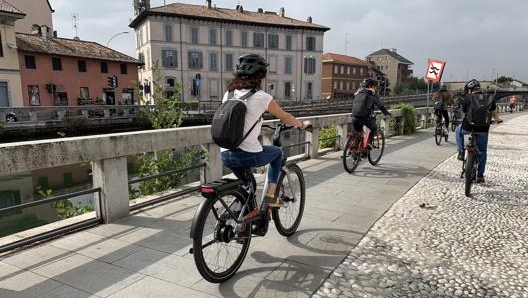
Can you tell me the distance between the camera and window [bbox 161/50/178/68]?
5247cm

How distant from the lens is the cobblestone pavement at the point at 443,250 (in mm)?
3100

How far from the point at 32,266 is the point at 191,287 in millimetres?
1464

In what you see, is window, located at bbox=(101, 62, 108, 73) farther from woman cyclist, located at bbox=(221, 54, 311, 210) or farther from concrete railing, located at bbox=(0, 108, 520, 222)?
woman cyclist, located at bbox=(221, 54, 311, 210)

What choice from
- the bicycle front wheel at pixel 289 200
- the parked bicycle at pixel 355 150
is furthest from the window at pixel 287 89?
the bicycle front wheel at pixel 289 200

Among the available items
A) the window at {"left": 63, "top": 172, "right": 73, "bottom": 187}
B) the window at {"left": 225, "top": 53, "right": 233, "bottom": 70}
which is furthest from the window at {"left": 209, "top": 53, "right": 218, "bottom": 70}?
the window at {"left": 63, "top": 172, "right": 73, "bottom": 187}

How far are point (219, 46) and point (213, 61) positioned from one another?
2527 mm

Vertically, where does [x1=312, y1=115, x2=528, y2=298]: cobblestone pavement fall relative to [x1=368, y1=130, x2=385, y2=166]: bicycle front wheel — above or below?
below

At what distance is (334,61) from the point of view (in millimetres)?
84625

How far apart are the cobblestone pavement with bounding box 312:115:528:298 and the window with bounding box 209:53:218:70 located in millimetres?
52123

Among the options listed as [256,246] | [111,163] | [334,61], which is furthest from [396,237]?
[334,61]

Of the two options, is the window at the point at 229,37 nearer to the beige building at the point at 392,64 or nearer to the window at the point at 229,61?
the window at the point at 229,61

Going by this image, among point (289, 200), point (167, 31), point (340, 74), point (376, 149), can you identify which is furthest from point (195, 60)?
point (289, 200)

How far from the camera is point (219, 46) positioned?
56.3 metres

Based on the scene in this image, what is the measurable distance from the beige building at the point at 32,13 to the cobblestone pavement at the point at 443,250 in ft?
174
